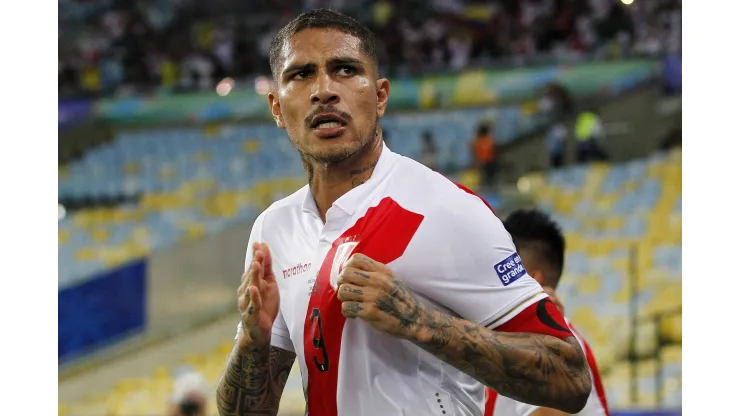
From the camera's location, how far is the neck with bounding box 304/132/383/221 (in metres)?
2.50

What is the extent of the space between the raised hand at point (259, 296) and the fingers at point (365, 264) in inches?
11.8

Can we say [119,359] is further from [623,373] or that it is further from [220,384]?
[220,384]

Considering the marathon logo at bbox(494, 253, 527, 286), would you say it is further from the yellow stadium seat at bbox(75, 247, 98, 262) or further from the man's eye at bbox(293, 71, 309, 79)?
the yellow stadium seat at bbox(75, 247, 98, 262)

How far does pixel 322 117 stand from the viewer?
2428 millimetres

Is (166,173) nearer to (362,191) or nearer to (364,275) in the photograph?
(362,191)

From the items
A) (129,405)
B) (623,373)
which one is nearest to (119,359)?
(129,405)

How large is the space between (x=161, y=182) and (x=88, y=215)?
44.2 inches

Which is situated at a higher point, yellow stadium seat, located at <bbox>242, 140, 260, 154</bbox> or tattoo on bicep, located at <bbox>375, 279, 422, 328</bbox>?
yellow stadium seat, located at <bbox>242, 140, 260, 154</bbox>

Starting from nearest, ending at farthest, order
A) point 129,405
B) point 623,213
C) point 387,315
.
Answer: point 387,315
point 129,405
point 623,213

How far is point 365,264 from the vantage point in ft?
Result: 6.86

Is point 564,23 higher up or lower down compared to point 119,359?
higher up

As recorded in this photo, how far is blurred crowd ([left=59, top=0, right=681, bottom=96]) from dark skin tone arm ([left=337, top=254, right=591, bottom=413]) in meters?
11.6

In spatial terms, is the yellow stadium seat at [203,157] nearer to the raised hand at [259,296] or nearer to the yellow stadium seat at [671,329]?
the yellow stadium seat at [671,329]

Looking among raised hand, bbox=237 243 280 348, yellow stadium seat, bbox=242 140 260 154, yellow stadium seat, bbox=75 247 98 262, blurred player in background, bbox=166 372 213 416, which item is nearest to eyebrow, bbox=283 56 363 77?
raised hand, bbox=237 243 280 348
